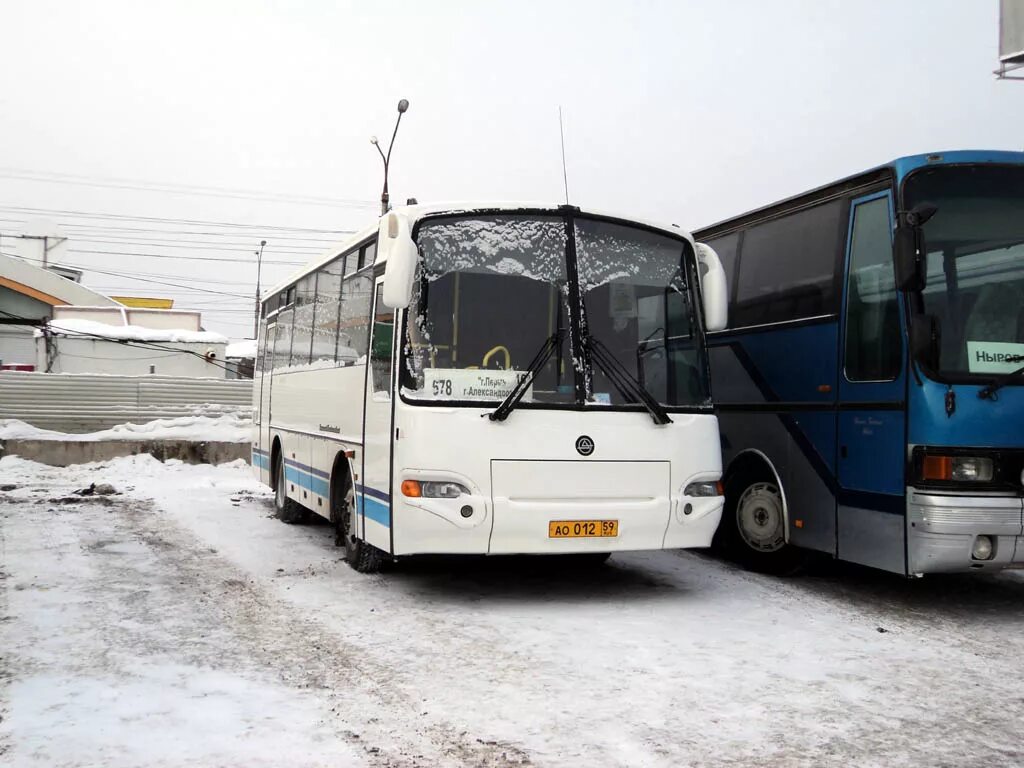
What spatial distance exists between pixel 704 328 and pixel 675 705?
156 inches

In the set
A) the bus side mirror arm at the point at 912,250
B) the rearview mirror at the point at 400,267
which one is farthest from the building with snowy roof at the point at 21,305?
the bus side mirror arm at the point at 912,250

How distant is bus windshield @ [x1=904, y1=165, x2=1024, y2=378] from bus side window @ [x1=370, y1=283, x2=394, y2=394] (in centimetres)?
403

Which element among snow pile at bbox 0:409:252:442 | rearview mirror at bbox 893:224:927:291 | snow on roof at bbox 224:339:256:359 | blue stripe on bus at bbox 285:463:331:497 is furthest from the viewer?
snow on roof at bbox 224:339:256:359

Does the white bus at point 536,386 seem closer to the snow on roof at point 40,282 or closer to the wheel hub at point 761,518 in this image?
the wheel hub at point 761,518

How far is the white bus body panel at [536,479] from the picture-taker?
777 cm

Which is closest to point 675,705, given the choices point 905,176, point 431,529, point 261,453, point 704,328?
point 431,529

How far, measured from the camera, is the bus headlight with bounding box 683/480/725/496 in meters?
8.31

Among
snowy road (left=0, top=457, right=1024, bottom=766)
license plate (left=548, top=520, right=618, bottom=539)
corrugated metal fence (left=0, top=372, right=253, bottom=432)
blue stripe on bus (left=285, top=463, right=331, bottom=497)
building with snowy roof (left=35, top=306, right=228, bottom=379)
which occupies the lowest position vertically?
snowy road (left=0, top=457, right=1024, bottom=766)

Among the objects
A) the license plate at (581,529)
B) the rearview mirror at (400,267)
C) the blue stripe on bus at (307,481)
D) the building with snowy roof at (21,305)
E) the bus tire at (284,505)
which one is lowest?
the bus tire at (284,505)

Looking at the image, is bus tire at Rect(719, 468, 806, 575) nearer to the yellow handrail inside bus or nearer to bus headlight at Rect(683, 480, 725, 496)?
bus headlight at Rect(683, 480, 725, 496)

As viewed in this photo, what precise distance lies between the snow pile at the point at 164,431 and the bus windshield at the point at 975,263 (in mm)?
18858

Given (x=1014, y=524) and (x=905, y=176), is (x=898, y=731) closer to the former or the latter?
(x=1014, y=524)

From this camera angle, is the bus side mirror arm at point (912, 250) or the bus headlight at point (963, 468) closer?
the bus side mirror arm at point (912, 250)

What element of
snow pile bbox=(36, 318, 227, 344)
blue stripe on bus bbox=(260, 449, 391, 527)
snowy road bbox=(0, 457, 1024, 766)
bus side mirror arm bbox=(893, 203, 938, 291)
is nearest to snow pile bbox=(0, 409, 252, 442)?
blue stripe on bus bbox=(260, 449, 391, 527)
